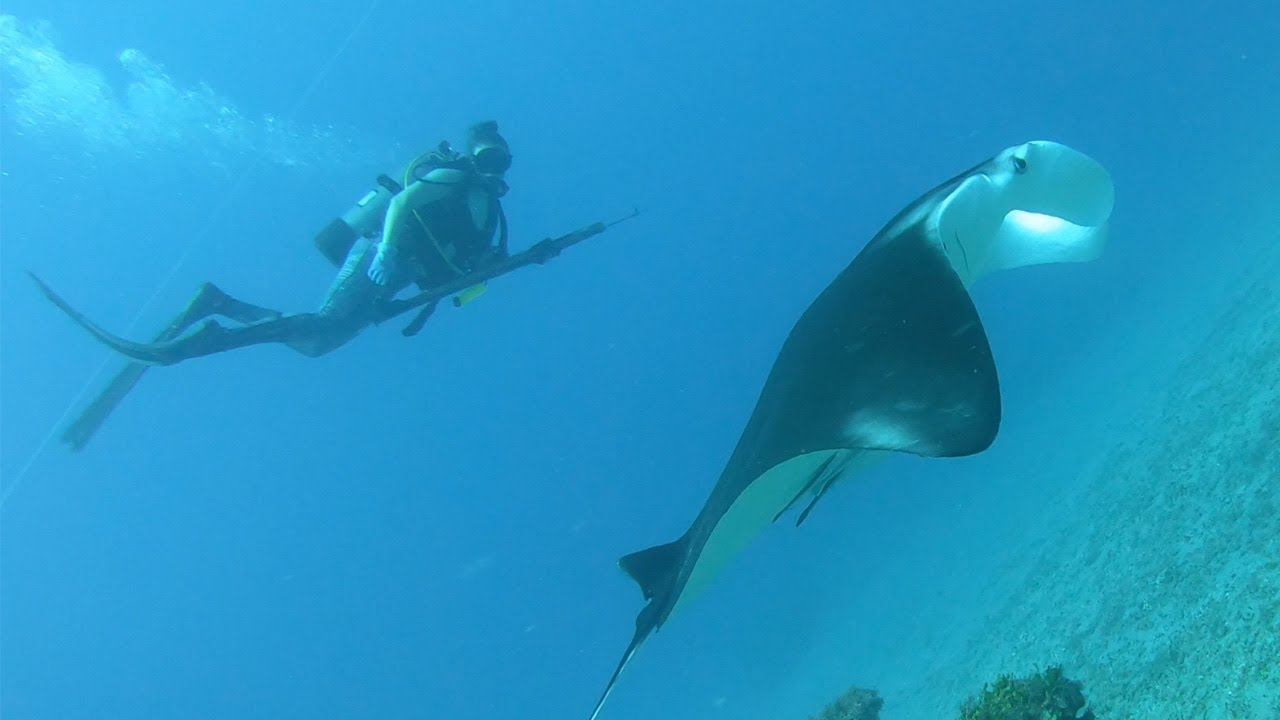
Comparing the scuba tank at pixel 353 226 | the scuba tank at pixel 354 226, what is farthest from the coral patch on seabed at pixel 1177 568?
the scuba tank at pixel 353 226

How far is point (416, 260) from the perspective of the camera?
7047mm

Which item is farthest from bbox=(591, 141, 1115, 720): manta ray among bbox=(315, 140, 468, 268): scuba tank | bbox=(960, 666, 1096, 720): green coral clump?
bbox=(315, 140, 468, 268): scuba tank

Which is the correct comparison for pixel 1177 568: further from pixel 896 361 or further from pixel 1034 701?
pixel 896 361

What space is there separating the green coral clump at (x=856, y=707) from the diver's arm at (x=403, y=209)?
6400 millimetres

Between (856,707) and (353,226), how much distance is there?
736cm

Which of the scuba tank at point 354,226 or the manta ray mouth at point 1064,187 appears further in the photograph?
the scuba tank at point 354,226

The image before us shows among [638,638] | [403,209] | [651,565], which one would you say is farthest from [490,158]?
[638,638]

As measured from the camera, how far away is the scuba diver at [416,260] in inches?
267

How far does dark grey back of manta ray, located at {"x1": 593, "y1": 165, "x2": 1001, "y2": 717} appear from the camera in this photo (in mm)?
2078

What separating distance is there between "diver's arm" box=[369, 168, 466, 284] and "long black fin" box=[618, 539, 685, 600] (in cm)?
482

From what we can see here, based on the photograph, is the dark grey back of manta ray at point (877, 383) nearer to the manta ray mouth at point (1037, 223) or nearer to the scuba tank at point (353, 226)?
the manta ray mouth at point (1037, 223)

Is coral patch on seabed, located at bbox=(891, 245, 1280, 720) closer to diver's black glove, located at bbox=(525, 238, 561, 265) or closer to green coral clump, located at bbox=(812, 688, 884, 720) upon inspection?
green coral clump, located at bbox=(812, 688, 884, 720)

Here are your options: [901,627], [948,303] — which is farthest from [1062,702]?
[901,627]

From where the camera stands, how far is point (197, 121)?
35.5 meters
